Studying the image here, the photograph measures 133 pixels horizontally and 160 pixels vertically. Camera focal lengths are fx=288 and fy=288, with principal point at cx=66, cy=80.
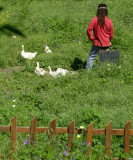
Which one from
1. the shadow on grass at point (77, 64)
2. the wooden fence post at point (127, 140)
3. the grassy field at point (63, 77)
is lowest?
the shadow on grass at point (77, 64)

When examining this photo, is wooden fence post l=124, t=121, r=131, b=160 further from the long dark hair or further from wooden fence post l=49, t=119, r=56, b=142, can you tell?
the long dark hair

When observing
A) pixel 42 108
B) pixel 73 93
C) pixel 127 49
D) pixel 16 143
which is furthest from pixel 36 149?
pixel 127 49

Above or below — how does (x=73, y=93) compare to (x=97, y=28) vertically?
below

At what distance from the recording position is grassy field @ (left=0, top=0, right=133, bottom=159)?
13.8ft

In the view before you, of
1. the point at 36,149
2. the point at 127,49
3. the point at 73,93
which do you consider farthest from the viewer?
the point at 127,49

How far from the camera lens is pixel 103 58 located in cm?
718

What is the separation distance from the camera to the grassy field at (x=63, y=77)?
4.21 m

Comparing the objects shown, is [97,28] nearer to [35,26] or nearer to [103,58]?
[103,58]

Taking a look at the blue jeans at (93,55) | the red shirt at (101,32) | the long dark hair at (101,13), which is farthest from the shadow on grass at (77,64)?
the long dark hair at (101,13)

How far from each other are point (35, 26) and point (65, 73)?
4.43m

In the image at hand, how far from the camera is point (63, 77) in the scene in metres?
6.53

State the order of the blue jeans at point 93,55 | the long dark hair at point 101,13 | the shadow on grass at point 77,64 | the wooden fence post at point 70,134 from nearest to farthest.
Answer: the wooden fence post at point 70,134, the long dark hair at point 101,13, the blue jeans at point 93,55, the shadow on grass at point 77,64

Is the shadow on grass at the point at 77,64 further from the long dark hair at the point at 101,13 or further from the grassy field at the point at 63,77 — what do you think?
the long dark hair at the point at 101,13

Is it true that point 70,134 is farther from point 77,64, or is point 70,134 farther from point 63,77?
point 77,64
